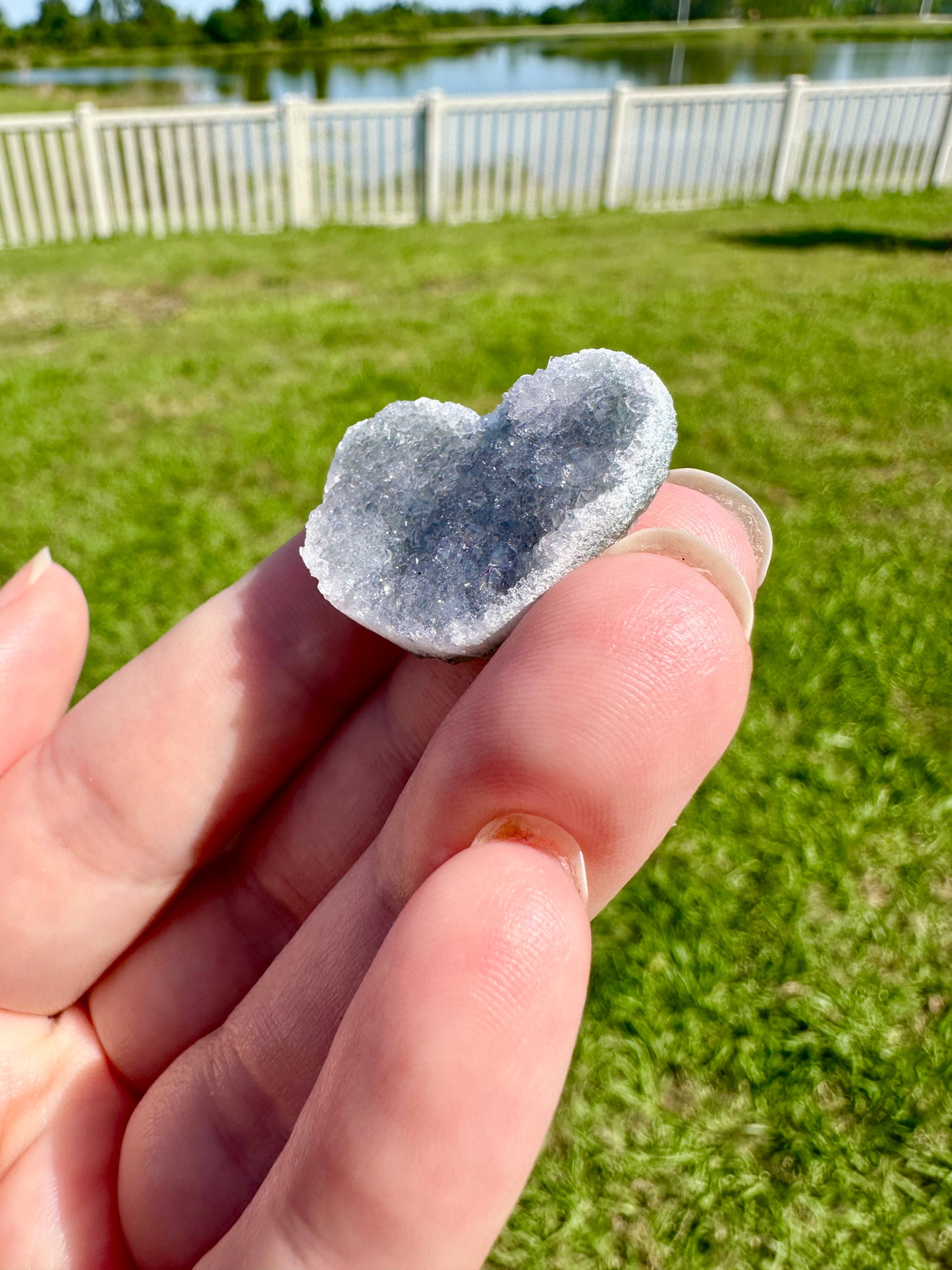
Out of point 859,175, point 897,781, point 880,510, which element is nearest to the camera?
point 897,781

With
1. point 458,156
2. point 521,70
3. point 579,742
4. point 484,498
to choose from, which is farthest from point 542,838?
point 521,70

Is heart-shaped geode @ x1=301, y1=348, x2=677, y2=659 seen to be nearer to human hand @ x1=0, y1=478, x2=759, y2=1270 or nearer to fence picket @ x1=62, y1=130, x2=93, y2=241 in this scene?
human hand @ x1=0, y1=478, x2=759, y2=1270

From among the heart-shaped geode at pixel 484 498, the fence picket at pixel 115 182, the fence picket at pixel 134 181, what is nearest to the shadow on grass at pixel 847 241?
the fence picket at pixel 134 181

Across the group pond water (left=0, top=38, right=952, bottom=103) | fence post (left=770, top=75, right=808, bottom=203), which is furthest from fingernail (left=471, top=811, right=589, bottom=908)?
pond water (left=0, top=38, right=952, bottom=103)

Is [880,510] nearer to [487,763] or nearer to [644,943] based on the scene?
[644,943]

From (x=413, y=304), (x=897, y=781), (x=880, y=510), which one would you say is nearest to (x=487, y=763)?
(x=897, y=781)

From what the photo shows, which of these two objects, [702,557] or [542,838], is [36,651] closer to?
[542,838]

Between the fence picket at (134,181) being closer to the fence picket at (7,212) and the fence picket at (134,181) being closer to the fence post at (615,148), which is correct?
the fence picket at (7,212)
